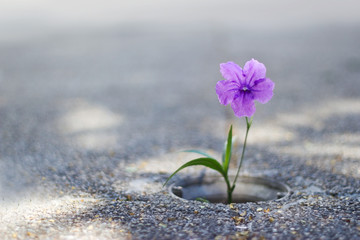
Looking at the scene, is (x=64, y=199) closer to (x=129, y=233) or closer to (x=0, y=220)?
(x=0, y=220)

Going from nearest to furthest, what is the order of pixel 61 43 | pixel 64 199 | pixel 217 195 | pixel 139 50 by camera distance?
pixel 64 199 < pixel 217 195 < pixel 139 50 < pixel 61 43

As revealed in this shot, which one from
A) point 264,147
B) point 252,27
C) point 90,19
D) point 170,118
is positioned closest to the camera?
point 264,147

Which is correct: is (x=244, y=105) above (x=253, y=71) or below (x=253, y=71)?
below

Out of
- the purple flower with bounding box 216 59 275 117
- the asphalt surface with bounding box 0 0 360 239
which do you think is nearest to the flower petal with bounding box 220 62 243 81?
the purple flower with bounding box 216 59 275 117

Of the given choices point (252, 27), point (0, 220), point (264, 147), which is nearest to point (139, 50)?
point (252, 27)

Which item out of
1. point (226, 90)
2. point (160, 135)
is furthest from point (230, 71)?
point (160, 135)

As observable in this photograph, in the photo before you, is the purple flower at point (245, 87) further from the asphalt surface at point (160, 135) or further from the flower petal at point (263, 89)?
the asphalt surface at point (160, 135)

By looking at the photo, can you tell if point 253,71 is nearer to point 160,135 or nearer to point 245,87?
point 245,87
